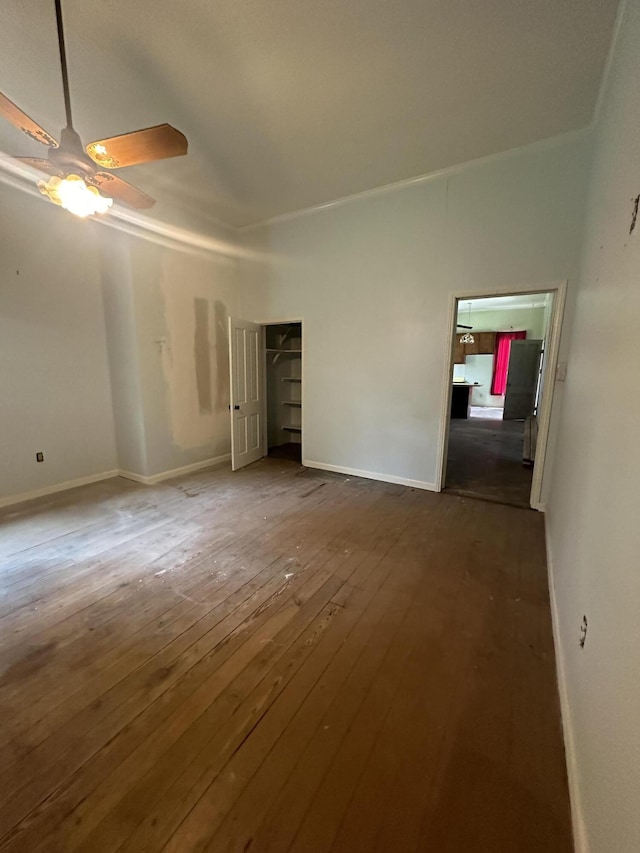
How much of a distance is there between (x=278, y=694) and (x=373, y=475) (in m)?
2.90

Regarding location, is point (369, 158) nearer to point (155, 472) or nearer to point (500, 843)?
point (155, 472)

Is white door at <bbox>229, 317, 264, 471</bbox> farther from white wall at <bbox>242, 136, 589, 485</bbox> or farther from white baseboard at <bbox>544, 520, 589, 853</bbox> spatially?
white baseboard at <bbox>544, 520, 589, 853</bbox>

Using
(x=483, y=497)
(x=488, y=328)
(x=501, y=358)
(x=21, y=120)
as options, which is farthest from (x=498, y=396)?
(x=21, y=120)

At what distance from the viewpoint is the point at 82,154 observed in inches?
74.0

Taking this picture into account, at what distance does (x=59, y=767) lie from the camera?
4.01 ft

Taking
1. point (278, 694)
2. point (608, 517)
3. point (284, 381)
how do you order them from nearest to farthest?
point (608, 517), point (278, 694), point (284, 381)

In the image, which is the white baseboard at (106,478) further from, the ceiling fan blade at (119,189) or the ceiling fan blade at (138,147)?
the ceiling fan blade at (138,147)

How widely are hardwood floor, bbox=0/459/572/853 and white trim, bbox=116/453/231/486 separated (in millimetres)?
1237

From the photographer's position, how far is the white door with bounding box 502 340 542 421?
7926 mm

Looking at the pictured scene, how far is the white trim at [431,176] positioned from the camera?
112 inches

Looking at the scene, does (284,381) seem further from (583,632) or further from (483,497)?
(583,632)

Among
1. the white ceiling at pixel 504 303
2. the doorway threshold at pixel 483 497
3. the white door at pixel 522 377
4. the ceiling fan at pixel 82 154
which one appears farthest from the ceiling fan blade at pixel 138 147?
the white door at pixel 522 377

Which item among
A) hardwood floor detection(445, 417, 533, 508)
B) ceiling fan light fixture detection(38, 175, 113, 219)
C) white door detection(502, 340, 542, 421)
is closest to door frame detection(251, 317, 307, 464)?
hardwood floor detection(445, 417, 533, 508)

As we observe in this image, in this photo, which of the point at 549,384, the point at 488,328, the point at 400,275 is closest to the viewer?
the point at 549,384
